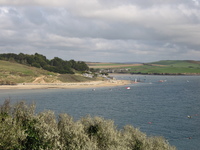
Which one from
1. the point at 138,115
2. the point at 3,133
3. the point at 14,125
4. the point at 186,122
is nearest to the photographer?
the point at 3,133

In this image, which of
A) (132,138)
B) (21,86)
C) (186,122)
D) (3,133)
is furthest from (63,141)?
(21,86)

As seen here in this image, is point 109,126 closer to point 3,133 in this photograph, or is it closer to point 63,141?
point 63,141

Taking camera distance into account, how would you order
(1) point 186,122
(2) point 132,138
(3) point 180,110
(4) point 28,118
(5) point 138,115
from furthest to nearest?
1. (3) point 180,110
2. (5) point 138,115
3. (1) point 186,122
4. (2) point 132,138
5. (4) point 28,118

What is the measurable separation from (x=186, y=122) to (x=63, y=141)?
54424 millimetres

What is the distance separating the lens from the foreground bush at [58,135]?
32838mm

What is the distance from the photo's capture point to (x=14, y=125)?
35344 millimetres

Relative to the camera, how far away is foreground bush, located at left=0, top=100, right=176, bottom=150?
32.8 m

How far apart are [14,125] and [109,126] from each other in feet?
47.1

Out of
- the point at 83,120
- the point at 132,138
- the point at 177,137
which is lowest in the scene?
the point at 177,137

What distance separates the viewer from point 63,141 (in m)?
34.6

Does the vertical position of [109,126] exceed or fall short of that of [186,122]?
it exceeds it

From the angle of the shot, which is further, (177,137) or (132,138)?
(177,137)

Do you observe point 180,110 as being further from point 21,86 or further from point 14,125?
point 21,86

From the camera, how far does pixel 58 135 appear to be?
34656 mm
